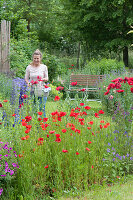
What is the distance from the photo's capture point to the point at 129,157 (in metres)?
4.03

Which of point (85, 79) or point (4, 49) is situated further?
point (85, 79)

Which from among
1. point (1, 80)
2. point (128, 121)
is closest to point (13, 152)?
point (128, 121)

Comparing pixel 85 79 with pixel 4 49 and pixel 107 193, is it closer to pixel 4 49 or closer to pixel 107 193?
pixel 4 49

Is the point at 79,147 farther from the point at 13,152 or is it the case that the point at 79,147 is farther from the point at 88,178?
the point at 13,152

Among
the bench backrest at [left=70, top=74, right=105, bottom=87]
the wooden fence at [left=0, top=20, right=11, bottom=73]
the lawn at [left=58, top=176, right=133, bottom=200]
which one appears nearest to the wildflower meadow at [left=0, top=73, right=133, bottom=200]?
the lawn at [left=58, top=176, right=133, bottom=200]

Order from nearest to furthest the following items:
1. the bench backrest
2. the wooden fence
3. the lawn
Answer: the lawn
the wooden fence
the bench backrest

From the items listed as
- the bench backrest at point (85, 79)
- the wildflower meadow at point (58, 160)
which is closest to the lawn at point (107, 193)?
the wildflower meadow at point (58, 160)

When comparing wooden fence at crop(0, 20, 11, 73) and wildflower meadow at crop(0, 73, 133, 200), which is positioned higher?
wooden fence at crop(0, 20, 11, 73)

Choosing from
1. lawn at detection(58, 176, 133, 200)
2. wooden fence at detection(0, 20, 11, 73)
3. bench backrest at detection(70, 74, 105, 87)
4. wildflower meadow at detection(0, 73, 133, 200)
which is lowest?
lawn at detection(58, 176, 133, 200)

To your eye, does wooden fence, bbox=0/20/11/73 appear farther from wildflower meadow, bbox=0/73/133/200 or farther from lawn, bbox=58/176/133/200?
lawn, bbox=58/176/133/200

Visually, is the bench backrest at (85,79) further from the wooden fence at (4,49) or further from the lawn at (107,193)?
the lawn at (107,193)

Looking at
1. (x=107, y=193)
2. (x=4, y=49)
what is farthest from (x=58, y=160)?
(x=4, y=49)

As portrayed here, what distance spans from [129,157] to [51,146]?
42.2 inches

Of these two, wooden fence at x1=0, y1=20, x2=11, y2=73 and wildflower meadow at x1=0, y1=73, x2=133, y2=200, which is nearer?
wildflower meadow at x1=0, y1=73, x2=133, y2=200
